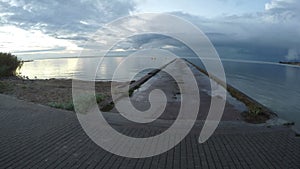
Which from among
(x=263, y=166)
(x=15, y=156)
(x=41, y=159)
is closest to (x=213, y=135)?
(x=263, y=166)

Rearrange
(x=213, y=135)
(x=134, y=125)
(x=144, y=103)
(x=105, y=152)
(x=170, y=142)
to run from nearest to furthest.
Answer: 1. (x=105, y=152)
2. (x=170, y=142)
3. (x=213, y=135)
4. (x=134, y=125)
5. (x=144, y=103)

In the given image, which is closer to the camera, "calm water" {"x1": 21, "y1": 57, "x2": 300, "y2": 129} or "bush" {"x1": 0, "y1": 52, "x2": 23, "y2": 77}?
"calm water" {"x1": 21, "y1": 57, "x2": 300, "y2": 129}

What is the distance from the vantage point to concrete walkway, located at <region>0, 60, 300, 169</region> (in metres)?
5.09

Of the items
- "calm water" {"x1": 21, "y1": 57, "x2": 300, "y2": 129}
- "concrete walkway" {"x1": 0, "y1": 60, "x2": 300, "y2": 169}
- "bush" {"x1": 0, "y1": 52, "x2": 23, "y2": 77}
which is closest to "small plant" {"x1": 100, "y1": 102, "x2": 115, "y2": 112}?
"concrete walkway" {"x1": 0, "y1": 60, "x2": 300, "y2": 169}

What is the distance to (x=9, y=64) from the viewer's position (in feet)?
85.5

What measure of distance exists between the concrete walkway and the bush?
17781 millimetres

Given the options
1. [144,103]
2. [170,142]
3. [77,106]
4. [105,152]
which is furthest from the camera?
[144,103]

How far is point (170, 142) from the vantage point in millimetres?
6406

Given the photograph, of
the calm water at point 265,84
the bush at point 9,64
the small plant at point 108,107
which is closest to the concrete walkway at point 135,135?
the small plant at point 108,107

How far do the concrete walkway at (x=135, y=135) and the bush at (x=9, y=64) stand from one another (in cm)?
1778

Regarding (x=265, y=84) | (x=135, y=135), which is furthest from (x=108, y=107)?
(x=265, y=84)

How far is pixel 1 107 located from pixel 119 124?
509cm

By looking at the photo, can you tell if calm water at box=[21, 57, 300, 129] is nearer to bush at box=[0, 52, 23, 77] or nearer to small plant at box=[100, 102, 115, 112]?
small plant at box=[100, 102, 115, 112]

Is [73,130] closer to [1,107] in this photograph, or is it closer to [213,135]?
[213,135]
